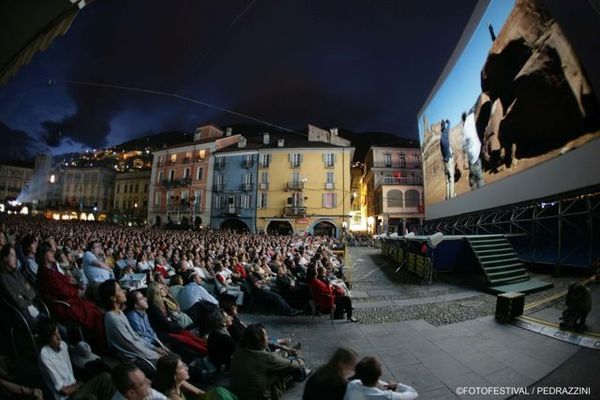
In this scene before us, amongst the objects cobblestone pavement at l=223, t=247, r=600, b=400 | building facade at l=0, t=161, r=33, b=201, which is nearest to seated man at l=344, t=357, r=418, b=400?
cobblestone pavement at l=223, t=247, r=600, b=400

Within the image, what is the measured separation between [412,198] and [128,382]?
33515mm

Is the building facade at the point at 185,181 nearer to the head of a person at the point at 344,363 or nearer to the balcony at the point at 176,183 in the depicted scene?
the balcony at the point at 176,183

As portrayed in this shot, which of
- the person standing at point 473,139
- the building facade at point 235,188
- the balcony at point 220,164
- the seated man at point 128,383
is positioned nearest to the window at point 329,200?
the building facade at point 235,188

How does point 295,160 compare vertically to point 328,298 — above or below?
above

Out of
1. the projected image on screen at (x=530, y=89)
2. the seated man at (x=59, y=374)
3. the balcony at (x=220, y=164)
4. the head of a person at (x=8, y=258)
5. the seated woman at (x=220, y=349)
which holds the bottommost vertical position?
the seated woman at (x=220, y=349)

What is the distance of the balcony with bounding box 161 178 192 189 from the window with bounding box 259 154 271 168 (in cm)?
1060

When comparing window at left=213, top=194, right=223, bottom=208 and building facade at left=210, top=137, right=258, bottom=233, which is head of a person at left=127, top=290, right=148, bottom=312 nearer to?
building facade at left=210, top=137, right=258, bottom=233

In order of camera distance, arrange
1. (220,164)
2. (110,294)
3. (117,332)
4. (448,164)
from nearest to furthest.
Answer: (117,332) < (110,294) < (448,164) < (220,164)

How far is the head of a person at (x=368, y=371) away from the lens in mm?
1949

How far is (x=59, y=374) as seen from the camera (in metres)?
2.44

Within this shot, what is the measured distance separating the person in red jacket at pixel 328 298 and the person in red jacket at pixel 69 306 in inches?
156

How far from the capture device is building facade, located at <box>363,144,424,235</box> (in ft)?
103

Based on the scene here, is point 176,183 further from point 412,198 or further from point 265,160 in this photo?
point 412,198

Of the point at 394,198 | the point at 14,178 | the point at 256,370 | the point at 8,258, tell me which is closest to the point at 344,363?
the point at 256,370
